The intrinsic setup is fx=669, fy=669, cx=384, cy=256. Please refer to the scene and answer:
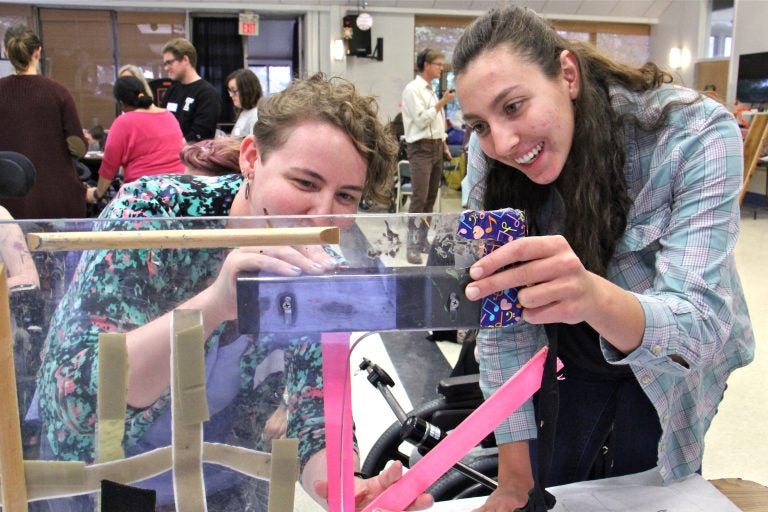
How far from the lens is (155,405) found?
1.90 ft

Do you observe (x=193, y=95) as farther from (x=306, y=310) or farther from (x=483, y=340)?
(x=306, y=310)

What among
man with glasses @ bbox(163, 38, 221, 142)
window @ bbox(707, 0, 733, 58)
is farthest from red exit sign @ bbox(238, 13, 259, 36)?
window @ bbox(707, 0, 733, 58)

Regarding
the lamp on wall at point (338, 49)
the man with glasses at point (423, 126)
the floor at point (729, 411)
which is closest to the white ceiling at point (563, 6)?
the lamp on wall at point (338, 49)

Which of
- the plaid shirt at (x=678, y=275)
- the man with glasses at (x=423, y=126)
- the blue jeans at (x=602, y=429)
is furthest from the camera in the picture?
the man with glasses at (x=423, y=126)

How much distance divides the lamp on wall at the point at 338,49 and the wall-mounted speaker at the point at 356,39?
0.10 m

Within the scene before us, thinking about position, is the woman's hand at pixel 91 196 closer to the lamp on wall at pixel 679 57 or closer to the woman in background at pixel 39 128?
the woman in background at pixel 39 128

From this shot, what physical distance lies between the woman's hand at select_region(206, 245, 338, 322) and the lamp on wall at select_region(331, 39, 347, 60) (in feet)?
32.4

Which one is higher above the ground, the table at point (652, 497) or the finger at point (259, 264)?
the finger at point (259, 264)

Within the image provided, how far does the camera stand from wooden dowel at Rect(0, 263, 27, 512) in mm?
562

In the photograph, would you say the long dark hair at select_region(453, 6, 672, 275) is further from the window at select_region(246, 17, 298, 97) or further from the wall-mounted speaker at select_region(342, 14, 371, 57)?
the window at select_region(246, 17, 298, 97)

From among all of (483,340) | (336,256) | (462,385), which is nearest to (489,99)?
(483,340)

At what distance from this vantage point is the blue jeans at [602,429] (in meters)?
1.08

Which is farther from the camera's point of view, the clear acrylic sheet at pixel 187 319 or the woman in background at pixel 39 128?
the woman in background at pixel 39 128

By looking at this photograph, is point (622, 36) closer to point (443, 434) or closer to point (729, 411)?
point (729, 411)
